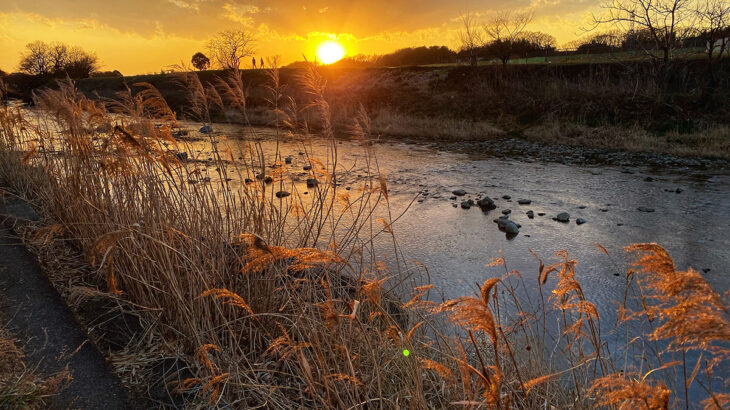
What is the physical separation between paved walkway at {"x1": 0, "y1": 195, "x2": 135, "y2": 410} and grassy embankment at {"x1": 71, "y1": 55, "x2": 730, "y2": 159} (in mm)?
8406

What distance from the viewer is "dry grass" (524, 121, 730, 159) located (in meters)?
11.7

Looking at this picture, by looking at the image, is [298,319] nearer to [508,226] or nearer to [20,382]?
[20,382]

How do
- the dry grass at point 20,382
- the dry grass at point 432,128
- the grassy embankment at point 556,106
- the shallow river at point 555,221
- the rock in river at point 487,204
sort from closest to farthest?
the dry grass at point 20,382, the shallow river at point 555,221, the rock in river at point 487,204, the grassy embankment at point 556,106, the dry grass at point 432,128

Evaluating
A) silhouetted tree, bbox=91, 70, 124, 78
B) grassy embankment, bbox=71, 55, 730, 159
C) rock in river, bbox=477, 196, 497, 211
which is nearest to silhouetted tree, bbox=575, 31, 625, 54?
grassy embankment, bbox=71, 55, 730, 159

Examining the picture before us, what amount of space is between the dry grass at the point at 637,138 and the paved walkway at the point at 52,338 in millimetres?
13861

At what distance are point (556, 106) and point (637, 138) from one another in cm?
395

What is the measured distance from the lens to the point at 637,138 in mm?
13070

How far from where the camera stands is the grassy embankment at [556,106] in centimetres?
1346

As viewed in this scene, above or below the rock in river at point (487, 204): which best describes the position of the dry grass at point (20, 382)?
above

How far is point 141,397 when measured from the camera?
7.27 feet

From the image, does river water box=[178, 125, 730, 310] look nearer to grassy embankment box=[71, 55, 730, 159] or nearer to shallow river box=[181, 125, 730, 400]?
shallow river box=[181, 125, 730, 400]

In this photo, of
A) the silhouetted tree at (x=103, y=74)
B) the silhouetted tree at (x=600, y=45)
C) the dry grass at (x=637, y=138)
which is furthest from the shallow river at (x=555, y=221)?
the silhouetted tree at (x=103, y=74)

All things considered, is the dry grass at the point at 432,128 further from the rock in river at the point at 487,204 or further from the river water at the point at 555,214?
the rock in river at the point at 487,204

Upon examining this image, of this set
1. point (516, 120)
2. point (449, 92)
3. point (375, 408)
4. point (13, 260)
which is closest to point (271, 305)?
point (375, 408)
